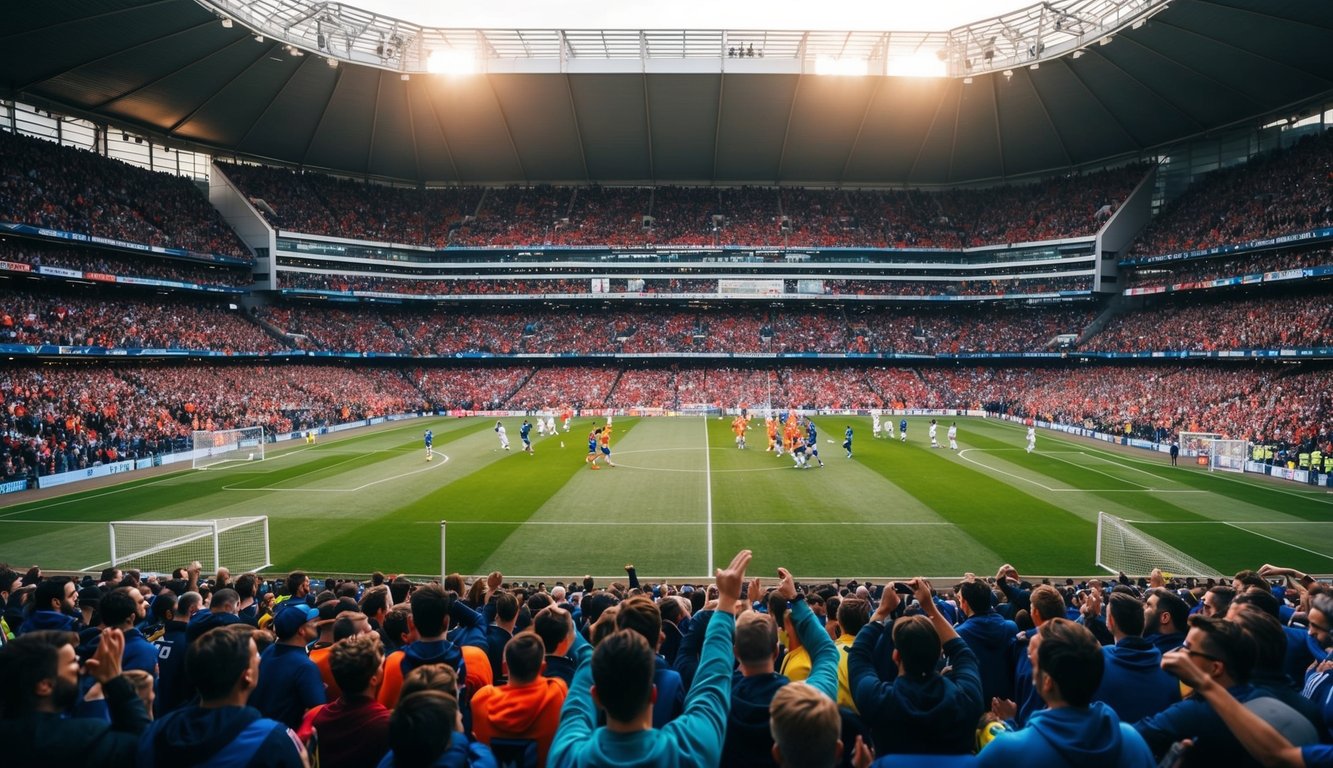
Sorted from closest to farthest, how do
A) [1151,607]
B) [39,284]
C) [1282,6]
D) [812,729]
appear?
1. [812,729]
2. [1151,607]
3. [1282,6]
4. [39,284]

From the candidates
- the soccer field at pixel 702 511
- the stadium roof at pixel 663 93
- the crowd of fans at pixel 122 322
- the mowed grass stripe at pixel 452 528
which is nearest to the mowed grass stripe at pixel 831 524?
the soccer field at pixel 702 511

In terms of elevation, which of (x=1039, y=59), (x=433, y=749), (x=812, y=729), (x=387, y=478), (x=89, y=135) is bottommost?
(x=387, y=478)

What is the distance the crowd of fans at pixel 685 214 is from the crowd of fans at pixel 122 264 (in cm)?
982

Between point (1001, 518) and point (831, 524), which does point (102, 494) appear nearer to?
point (831, 524)

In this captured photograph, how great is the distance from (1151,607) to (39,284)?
53578 mm

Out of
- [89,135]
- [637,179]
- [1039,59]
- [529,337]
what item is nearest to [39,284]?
[89,135]

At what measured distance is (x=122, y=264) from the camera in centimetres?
4350

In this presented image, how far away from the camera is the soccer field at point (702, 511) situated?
16859 mm

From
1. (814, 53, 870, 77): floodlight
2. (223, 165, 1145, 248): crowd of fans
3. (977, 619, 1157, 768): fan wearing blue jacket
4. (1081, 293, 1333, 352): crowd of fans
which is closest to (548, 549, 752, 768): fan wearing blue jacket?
(977, 619, 1157, 768): fan wearing blue jacket

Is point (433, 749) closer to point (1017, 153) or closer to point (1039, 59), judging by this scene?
point (1039, 59)

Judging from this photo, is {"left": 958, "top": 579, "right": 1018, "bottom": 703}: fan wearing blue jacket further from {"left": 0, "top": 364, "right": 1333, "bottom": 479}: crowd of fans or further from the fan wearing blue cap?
{"left": 0, "top": 364, "right": 1333, "bottom": 479}: crowd of fans

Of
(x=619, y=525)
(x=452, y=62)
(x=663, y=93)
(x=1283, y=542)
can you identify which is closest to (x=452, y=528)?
(x=619, y=525)

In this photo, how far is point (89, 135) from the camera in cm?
4716

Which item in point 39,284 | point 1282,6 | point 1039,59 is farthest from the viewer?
point 1039,59
